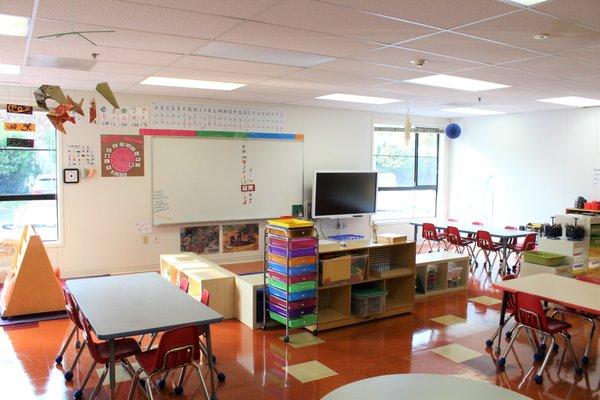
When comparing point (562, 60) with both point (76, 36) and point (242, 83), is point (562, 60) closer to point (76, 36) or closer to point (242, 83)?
point (242, 83)

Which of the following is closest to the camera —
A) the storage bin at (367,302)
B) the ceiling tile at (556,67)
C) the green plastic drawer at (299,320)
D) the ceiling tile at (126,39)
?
the ceiling tile at (126,39)

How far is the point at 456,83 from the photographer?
252 inches

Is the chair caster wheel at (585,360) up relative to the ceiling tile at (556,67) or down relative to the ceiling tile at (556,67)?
down

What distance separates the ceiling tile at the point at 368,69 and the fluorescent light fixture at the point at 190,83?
1.68 meters

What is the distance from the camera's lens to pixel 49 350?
470 cm

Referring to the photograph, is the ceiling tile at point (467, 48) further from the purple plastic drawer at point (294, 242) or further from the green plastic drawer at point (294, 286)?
the green plastic drawer at point (294, 286)

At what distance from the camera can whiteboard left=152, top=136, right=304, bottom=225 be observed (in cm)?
776

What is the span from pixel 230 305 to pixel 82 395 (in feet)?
6.90

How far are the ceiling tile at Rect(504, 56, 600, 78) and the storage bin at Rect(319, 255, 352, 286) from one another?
8.49 ft

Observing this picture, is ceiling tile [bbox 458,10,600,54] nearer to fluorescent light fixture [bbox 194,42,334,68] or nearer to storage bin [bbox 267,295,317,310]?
fluorescent light fixture [bbox 194,42,334,68]

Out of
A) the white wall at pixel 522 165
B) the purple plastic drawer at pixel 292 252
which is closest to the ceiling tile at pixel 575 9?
the purple plastic drawer at pixel 292 252

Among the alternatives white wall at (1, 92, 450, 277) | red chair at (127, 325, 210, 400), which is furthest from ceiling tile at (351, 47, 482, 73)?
white wall at (1, 92, 450, 277)

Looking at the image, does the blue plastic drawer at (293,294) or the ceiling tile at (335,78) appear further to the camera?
the ceiling tile at (335,78)

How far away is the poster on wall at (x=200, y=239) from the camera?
8016 mm
